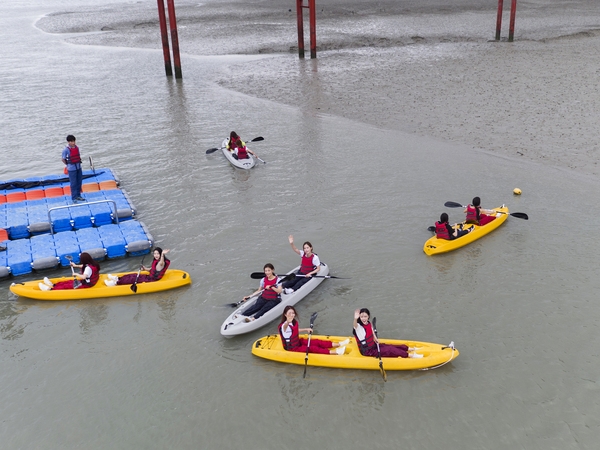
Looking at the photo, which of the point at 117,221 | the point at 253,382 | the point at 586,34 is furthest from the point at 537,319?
the point at 586,34

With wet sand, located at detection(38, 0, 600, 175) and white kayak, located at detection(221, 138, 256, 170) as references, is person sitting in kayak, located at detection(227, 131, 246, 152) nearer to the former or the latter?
white kayak, located at detection(221, 138, 256, 170)

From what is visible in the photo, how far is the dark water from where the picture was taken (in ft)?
28.3

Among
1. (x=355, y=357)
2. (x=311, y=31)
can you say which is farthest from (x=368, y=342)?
(x=311, y=31)

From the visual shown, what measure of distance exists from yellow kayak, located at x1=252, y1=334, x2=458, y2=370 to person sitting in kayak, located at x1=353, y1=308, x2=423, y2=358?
0.11 meters

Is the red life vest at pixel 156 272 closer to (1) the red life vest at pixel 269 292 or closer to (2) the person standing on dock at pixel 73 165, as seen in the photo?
(1) the red life vest at pixel 269 292

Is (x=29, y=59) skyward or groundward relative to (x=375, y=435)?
skyward

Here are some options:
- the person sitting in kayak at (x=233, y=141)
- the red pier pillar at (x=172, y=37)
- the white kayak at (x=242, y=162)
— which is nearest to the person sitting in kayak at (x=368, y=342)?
the white kayak at (x=242, y=162)

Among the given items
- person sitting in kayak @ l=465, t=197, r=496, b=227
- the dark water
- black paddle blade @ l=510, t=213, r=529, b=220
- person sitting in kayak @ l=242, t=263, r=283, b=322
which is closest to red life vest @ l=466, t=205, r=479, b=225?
person sitting in kayak @ l=465, t=197, r=496, b=227

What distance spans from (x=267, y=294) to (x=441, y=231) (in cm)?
472

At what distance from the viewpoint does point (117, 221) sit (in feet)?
47.2

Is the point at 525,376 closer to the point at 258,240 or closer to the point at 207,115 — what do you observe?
the point at 258,240

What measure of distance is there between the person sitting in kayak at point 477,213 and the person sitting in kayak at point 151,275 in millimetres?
7466

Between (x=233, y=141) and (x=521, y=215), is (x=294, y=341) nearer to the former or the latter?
(x=521, y=215)

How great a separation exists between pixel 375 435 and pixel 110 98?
915 inches
